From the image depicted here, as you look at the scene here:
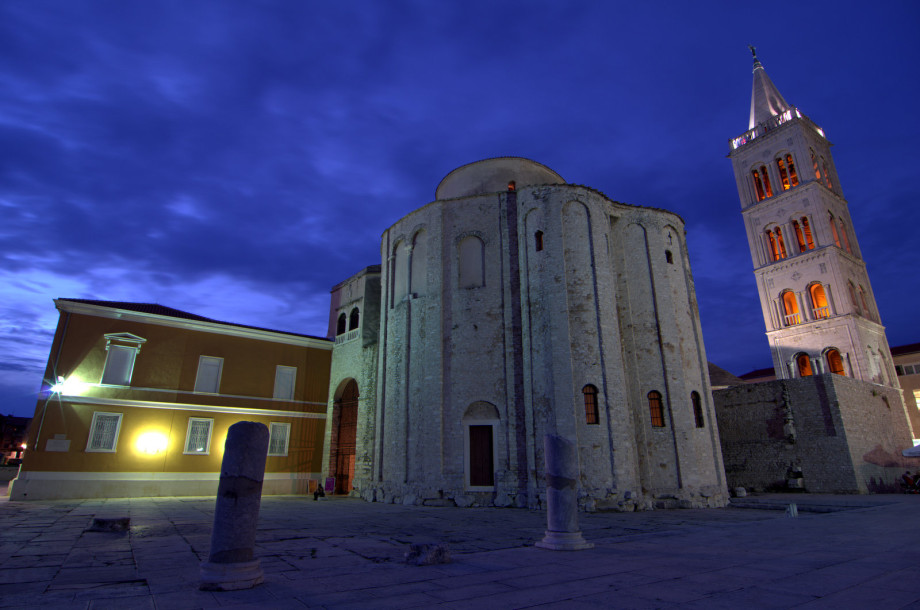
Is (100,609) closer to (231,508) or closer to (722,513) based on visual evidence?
(231,508)

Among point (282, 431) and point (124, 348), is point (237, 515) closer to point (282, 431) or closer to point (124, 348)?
point (124, 348)

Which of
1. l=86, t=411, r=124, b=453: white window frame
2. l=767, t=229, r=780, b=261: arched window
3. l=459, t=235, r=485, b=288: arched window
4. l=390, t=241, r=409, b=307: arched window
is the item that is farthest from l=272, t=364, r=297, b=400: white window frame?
l=767, t=229, r=780, b=261: arched window

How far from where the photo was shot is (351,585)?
17.9ft

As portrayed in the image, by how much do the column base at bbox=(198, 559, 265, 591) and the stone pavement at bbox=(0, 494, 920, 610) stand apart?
0.11 metres

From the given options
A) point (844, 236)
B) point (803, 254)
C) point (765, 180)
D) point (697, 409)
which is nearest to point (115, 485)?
point (697, 409)

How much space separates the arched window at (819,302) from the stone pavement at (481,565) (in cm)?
2635

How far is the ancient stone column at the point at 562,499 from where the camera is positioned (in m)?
7.91

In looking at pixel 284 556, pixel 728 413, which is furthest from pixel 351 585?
pixel 728 413

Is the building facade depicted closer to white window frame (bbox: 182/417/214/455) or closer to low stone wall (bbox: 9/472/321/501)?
low stone wall (bbox: 9/472/321/501)

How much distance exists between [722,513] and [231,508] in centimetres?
1477

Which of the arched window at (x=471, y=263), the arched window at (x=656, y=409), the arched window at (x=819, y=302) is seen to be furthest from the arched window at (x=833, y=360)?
→ the arched window at (x=471, y=263)

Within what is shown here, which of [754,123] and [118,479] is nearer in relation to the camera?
[118,479]

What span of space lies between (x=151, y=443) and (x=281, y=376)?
6.05m

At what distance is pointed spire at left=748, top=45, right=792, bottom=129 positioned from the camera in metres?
40.1
